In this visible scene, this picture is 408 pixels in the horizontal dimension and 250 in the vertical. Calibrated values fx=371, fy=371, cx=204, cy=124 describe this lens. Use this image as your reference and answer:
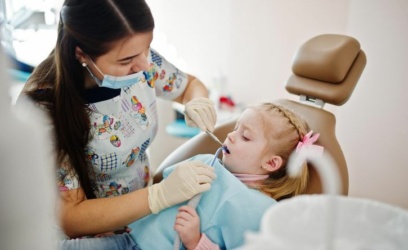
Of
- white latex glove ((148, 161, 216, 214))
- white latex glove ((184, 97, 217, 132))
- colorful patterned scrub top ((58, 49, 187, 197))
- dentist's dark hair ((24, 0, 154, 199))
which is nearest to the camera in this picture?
dentist's dark hair ((24, 0, 154, 199))

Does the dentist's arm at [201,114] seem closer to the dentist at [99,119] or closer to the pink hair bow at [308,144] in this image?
the dentist at [99,119]

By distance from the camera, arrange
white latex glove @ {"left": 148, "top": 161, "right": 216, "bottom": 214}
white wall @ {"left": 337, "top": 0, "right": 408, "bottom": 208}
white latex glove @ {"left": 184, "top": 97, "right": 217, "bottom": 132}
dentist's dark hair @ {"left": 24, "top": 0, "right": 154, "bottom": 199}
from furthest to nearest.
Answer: white wall @ {"left": 337, "top": 0, "right": 408, "bottom": 208}
white latex glove @ {"left": 184, "top": 97, "right": 217, "bottom": 132}
white latex glove @ {"left": 148, "top": 161, "right": 216, "bottom": 214}
dentist's dark hair @ {"left": 24, "top": 0, "right": 154, "bottom": 199}

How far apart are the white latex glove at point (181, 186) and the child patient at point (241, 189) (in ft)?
→ 0.16

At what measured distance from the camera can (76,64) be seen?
1119mm

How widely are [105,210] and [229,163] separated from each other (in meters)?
0.45

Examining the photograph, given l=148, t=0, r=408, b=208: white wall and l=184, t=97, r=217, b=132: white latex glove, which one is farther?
l=148, t=0, r=408, b=208: white wall

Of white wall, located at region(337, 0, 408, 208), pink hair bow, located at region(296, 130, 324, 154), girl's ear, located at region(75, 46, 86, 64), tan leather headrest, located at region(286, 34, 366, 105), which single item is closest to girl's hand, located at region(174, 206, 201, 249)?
pink hair bow, located at region(296, 130, 324, 154)

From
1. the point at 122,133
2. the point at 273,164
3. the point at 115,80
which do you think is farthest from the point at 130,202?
the point at 273,164

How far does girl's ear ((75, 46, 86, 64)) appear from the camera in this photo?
3.54ft

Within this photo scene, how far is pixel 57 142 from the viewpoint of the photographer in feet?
3.57

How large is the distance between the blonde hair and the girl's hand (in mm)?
270

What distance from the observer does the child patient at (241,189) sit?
1.10 metres

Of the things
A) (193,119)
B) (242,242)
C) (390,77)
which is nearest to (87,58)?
(193,119)

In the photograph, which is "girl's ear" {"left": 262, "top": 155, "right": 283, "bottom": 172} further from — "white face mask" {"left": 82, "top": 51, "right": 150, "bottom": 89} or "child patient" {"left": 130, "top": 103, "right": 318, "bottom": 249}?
"white face mask" {"left": 82, "top": 51, "right": 150, "bottom": 89}
